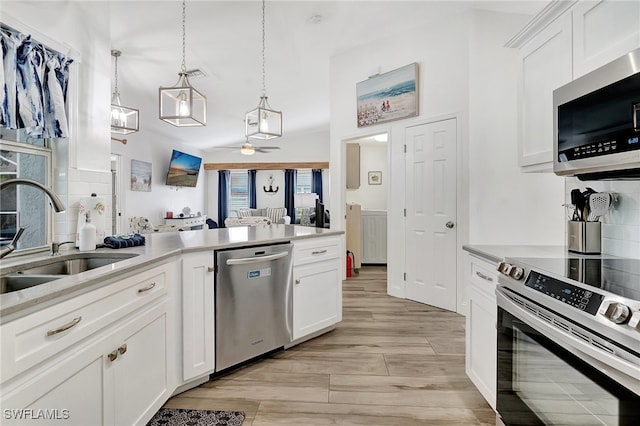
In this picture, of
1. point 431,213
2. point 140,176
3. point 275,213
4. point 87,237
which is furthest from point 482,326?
point 275,213

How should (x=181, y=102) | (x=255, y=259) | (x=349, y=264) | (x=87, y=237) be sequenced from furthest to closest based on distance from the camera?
(x=349, y=264) < (x=181, y=102) < (x=255, y=259) < (x=87, y=237)

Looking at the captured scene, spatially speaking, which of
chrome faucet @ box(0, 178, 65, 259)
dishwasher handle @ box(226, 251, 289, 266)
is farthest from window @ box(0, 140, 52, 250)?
dishwasher handle @ box(226, 251, 289, 266)

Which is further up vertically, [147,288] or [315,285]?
[147,288]

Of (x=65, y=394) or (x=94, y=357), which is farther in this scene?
(x=94, y=357)

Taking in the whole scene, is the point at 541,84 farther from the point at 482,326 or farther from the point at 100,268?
the point at 100,268

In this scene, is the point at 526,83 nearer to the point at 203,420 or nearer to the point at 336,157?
the point at 203,420

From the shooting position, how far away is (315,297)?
2711 mm

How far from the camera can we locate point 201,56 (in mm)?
3969

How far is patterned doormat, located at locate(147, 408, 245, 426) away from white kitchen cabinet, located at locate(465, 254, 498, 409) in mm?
1264

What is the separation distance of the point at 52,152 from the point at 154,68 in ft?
8.89

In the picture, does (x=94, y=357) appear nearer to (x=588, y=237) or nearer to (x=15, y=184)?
(x=15, y=184)

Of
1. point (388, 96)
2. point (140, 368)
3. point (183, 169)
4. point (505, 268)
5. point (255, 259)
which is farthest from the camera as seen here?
point (183, 169)

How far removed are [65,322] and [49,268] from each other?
0.78 metres

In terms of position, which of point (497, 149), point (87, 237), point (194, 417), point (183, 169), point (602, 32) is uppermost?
point (183, 169)
